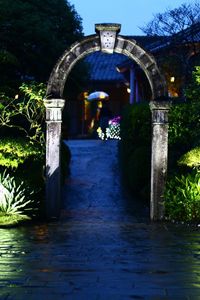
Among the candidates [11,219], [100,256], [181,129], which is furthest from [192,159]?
[100,256]

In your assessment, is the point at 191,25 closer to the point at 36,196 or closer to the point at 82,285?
the point at 36,196

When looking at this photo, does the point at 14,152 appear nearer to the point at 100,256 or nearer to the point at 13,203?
the point at 13,203

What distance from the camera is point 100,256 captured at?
992 cm

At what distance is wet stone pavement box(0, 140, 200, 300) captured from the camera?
7.59 meters

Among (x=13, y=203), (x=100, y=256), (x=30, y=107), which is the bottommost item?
(x=100, y=256)

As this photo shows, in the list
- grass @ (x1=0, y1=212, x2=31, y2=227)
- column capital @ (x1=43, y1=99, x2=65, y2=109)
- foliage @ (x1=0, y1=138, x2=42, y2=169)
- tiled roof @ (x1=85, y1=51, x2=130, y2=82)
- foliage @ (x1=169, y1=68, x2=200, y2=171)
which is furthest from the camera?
tiled roof @ (x1=85, y1=51, x2=130, y2=82)

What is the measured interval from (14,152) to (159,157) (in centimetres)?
326

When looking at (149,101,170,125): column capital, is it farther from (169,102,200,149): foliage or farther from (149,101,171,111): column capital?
(169,102,200,149): foliage

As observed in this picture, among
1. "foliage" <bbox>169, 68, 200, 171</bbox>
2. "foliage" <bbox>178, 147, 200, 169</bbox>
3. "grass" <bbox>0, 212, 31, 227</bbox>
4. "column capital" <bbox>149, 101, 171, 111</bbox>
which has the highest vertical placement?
"column capital" <bbox>149, 101, 171, 111</bbox>

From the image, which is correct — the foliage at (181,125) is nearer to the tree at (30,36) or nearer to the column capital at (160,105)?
the column capital at (160,105)

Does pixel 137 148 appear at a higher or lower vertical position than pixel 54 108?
lower

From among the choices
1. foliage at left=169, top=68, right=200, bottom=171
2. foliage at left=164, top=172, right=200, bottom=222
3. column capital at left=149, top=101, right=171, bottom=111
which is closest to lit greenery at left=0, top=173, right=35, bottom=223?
foliage at left=164, top=172, right=200, bottom=222

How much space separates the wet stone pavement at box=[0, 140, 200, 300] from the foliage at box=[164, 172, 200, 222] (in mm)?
603

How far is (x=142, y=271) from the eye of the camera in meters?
8.71
